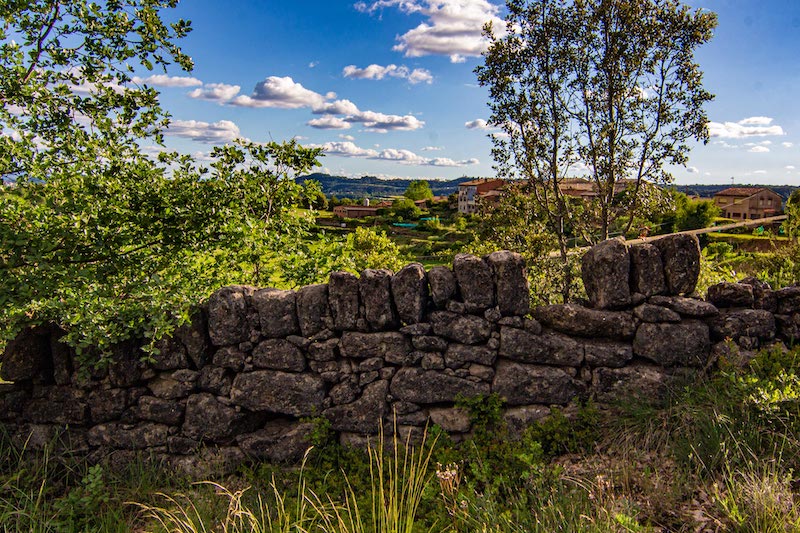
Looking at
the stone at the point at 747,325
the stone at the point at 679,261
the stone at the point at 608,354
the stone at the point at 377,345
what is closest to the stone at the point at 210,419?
the stone at the point at 377,345

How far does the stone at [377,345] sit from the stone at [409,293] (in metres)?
0.23

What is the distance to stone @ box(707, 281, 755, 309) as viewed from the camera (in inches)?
198

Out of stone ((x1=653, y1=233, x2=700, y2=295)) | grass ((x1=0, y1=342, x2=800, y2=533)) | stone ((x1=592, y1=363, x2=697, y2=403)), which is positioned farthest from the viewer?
stone ((x1=653, y1=233, x2=700, y2=295))

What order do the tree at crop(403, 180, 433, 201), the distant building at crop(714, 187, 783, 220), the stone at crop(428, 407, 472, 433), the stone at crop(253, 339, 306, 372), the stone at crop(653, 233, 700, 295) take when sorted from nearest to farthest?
the stone at crop(653, 233, 700, 295), the stone at crop(428, 407, 472, 433), the stone at crop(253, 339, 306, 372), the distant building at crop(714, 187, 783, 220), the tree at crop(403, 180, 433, 201)

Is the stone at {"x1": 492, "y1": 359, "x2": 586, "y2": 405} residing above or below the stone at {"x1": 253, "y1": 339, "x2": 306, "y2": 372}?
below

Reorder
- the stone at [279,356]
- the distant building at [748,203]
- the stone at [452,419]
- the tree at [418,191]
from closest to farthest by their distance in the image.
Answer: the stone at [452,419] → the stone at [279,356] → the distant building at [748,203] → the tree at [418,191]

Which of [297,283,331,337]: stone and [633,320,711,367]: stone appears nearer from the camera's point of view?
[633,320,711,367]: stone

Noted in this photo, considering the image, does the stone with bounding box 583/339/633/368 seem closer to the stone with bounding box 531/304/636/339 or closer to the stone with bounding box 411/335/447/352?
the stone with bounding box 531/304/636/339

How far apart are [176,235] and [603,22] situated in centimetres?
1132

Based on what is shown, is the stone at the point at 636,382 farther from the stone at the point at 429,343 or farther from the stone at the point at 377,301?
the stone at the point at 377,301

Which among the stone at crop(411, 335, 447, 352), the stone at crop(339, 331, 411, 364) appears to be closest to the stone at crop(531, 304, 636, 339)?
the stone at crop(411, 335, 447, 352)

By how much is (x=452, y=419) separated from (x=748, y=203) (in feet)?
321

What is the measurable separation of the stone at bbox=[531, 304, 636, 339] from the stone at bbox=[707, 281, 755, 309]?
921 mm

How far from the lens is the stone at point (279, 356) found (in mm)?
5285
